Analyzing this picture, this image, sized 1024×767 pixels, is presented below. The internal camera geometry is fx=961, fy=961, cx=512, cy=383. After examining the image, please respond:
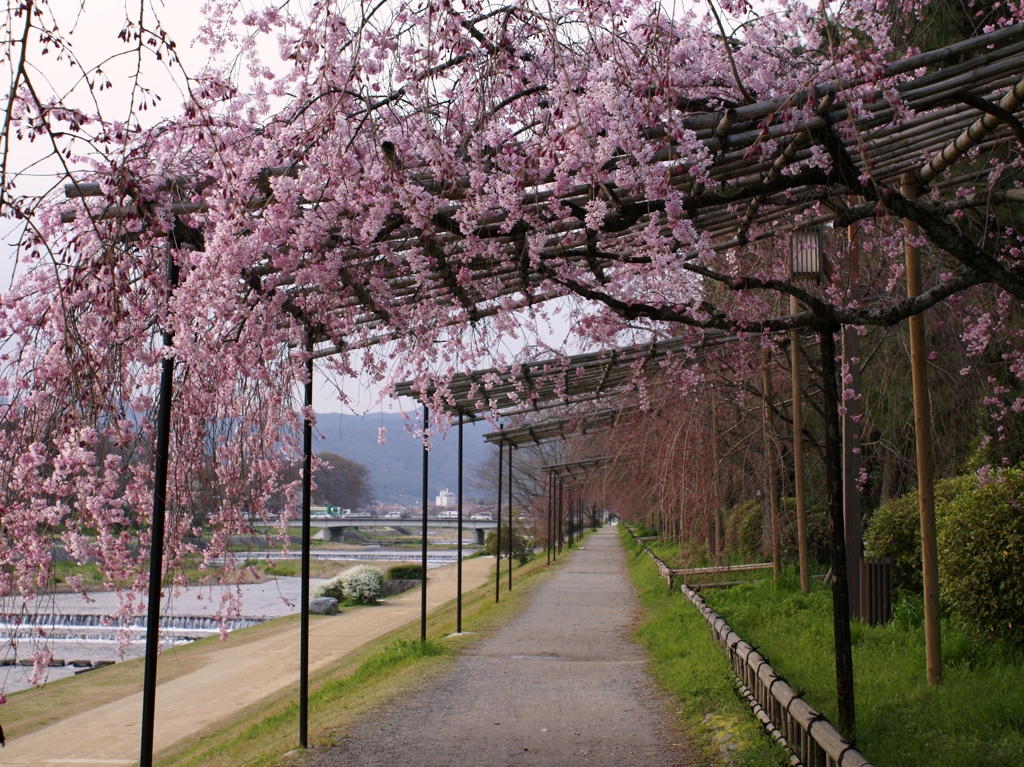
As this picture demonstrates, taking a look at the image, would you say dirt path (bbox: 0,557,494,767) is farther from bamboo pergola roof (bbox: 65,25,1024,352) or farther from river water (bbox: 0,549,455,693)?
bamboo pergola roof (bbox: 65,25,1024,352)

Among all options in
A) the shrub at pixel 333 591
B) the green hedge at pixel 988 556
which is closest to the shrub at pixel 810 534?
the green hedge at pixel 988 556

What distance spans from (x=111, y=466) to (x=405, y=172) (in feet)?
6.78

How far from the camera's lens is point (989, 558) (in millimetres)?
5617

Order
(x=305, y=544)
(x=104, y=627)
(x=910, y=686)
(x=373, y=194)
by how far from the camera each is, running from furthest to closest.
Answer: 1. (x=104, y=627)
2. (x=305, y=544)
3. (x=910, y=686)
4. (x=373, y=194)

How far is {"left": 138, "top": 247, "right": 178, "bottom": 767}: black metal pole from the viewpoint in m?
4.18

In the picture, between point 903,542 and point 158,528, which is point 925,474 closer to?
point 903,542

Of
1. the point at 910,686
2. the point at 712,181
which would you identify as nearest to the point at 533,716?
the point at 910,686

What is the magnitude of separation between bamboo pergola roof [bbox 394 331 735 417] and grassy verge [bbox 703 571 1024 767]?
2856 mm

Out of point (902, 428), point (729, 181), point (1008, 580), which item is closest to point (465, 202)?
point (729, 181)

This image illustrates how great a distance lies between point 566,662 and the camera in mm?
9414

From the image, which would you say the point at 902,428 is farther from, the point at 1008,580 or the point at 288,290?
the point at 288,290

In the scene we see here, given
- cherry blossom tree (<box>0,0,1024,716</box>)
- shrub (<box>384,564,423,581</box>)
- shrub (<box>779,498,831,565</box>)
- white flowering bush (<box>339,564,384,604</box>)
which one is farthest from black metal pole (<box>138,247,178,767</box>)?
shrub (<box>384,564,423,581</box>)

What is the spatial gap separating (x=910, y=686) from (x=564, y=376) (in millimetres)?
5564

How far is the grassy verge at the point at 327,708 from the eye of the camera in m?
6.85
